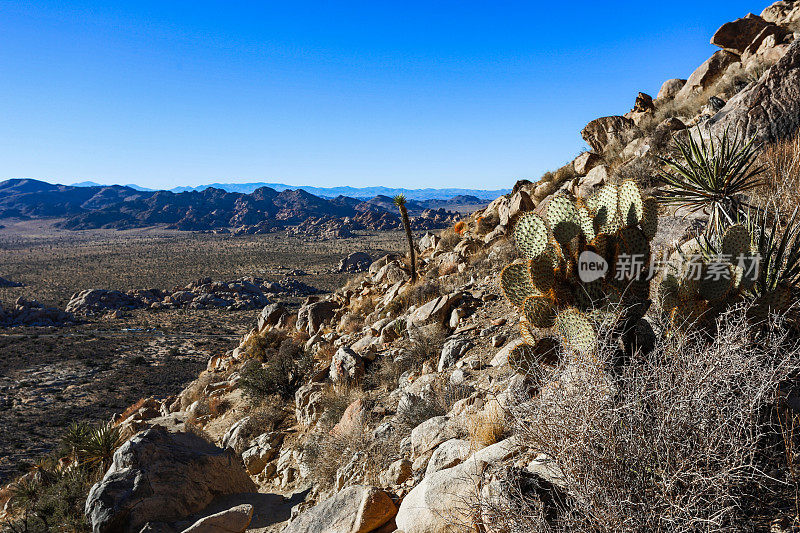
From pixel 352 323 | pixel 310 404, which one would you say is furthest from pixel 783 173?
pixel 352 323

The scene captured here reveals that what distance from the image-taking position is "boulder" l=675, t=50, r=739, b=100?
17267mm

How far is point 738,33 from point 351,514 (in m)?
23.3

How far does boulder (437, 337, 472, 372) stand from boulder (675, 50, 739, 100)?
15863mm

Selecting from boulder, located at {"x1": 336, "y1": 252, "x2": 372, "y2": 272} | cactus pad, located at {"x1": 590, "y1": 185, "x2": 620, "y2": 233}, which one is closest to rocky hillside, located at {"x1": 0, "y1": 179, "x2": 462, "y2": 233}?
boulder, located at {"x1": 336, "y1": 252, "x2": 372, "y2": 272}

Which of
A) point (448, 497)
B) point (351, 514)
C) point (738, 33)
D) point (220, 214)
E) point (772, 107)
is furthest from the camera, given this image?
point (220, 214)

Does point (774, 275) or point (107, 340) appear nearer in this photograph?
point (774, 275)

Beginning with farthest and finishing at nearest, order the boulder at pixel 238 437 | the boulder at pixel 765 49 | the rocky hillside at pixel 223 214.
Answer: the rocky hillside at pixel 223 214, the boulder at pixel 765 49, the boulder at pixel 238 437

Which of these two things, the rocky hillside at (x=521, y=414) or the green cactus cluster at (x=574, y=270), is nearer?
the rocky hillside at (x=521, y=414)

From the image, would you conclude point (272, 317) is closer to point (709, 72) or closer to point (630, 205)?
point (630, 205)

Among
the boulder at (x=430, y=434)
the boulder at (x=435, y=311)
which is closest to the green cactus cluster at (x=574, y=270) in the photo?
the boulder at (x=430, y=434)

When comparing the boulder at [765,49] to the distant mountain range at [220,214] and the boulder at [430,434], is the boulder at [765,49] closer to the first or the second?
the boulder at [430,434]

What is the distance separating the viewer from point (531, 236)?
5.14 metres

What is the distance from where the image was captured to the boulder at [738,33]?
58.5 feet

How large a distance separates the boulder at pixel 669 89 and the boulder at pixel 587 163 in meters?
5.73
